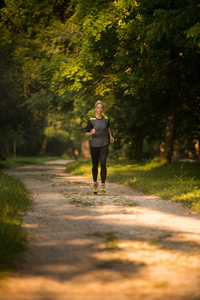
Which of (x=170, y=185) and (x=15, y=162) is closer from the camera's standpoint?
(x=170, y=185)

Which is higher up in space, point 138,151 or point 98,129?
point 98,129

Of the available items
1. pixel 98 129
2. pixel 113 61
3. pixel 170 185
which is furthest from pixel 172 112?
pixel 98 129

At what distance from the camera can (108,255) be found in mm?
4953

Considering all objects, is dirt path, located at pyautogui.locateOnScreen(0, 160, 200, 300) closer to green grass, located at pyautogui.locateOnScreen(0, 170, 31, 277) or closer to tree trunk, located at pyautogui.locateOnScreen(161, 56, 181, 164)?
green grass, located at pyautogui.locateOnScreen(0, 170, 31, 277)

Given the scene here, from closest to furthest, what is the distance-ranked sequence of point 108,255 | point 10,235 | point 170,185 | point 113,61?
point 108,255 < point 10,235 < point 170,185 < point 113,61

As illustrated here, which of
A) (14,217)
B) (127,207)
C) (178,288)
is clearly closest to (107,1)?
(127,207)

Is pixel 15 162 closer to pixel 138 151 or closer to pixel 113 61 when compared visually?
pixel 138 151

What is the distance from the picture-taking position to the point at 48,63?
18.6 metres

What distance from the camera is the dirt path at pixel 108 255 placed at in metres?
3.83

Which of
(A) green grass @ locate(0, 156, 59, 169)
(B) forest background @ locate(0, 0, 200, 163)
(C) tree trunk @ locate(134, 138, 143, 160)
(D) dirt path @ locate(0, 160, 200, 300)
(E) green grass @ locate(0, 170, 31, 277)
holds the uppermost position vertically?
(B) forest background @ locate(0, 0, 200, 163)

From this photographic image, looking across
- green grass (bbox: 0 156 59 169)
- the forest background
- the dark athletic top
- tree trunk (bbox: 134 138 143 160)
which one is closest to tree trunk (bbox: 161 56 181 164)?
the forest background

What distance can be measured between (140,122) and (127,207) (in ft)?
43.8

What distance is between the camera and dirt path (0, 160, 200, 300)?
151 inches

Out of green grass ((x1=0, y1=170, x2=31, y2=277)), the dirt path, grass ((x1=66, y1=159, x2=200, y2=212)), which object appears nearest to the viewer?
the dirt path
